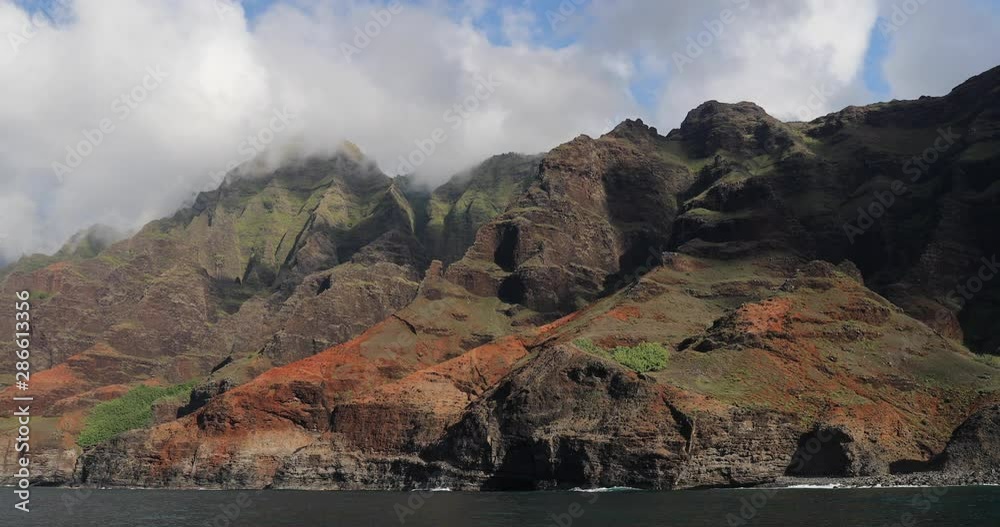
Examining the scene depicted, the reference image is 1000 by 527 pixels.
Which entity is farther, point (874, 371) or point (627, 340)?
point (627, 340)

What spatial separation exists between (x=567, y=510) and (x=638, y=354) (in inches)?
2015

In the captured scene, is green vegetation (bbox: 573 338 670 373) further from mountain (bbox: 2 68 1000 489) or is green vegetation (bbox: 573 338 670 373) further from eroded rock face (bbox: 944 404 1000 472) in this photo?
eroded rock face (bbox: 944 404 1000 472)

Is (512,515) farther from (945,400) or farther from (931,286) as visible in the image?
(931,286)

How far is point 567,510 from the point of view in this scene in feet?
280

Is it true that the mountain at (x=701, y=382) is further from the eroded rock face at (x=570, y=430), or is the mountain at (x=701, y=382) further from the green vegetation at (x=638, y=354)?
the green vegetation at (x=638, y=354)

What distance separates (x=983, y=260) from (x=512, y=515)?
132337 millimetres

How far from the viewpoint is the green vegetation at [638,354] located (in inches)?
5089

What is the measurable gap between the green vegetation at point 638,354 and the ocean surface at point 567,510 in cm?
2681

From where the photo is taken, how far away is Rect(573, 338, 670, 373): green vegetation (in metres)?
129

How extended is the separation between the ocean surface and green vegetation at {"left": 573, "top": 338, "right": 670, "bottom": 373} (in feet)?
88.0

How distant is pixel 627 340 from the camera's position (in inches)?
5871

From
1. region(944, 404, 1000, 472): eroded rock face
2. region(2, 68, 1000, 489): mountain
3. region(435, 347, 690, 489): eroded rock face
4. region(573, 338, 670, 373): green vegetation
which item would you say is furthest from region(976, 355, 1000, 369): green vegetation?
region(435, 347, 690, 489): eroded rock face

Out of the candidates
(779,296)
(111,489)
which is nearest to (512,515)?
(779,296)

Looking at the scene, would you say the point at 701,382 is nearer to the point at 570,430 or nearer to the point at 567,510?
the point at 570,430
